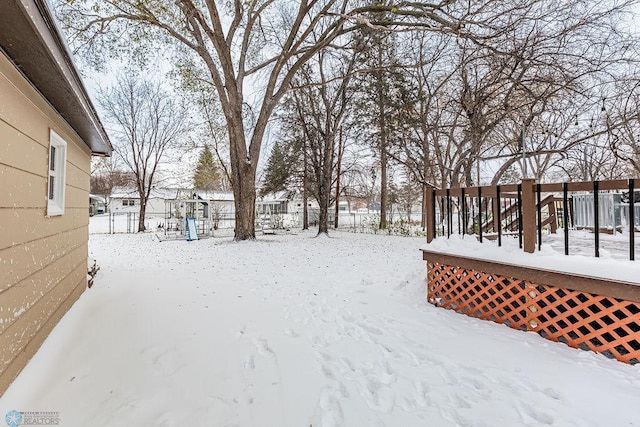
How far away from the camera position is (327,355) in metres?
2.39

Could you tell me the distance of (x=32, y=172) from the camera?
2.17 m

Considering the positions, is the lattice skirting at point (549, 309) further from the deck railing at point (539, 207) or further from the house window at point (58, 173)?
the house window at point (58, 173)

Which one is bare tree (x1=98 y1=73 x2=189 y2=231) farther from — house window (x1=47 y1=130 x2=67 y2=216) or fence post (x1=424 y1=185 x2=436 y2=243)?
fence post (x1=424 y1=185 x2=436 y2=243)

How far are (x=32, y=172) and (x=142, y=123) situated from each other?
645 inches

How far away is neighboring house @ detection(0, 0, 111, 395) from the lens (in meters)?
1.69

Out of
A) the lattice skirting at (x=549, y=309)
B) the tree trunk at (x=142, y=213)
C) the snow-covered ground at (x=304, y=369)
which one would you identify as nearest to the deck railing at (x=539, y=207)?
the lattice skirting at (x=549, y=309)

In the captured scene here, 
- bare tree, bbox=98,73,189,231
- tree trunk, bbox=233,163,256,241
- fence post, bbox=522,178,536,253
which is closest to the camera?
fence post, bbox=522,178,536,253

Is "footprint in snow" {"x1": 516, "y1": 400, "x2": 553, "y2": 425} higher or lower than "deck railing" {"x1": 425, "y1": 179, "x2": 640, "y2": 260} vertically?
lower

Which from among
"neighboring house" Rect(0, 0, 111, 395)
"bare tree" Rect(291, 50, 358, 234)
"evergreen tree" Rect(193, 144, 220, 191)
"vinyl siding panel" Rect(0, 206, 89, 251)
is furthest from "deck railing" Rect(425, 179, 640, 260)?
"evergreen tree" Rect(193, 144, 220, 191)

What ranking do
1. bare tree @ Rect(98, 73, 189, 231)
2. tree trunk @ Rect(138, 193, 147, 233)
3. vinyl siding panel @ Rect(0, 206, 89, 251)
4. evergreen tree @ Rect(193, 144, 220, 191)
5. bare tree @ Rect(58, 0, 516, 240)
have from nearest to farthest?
1. vinyl siding panel @ Rect(0, 206, 89, 251)
2. bare tree @ Rect(58, 0, 516, 240)
3. bare tree @ Rect(98, 73, 189, 231)
4. tree trunk @ Rect(138, 193, 147, 233)
5. evergreen tree @ Rect(193, 144, 220, 191)

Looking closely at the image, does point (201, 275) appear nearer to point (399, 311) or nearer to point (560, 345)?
point (399, 311)

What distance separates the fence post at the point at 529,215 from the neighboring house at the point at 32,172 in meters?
3.88

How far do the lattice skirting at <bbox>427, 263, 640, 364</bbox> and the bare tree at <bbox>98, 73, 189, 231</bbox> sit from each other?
1613 centimetres

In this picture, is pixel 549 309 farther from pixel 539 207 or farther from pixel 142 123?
pixel 142 123
